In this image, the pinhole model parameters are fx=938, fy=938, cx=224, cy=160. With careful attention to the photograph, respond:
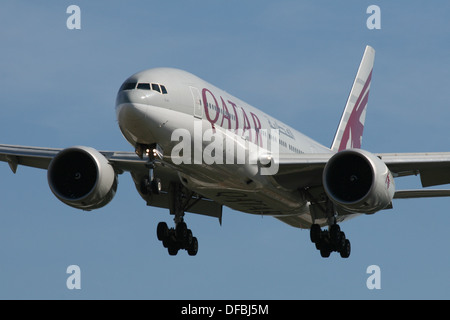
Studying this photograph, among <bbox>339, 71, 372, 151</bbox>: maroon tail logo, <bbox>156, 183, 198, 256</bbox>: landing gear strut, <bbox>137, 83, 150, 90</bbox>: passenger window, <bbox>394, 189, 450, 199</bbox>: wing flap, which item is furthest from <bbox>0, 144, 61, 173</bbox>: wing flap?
<bbox>339, 71, 372, 151</bbox>: maroon tail logo

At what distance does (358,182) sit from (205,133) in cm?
578

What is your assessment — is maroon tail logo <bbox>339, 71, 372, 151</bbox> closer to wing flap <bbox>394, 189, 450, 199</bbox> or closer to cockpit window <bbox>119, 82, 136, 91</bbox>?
wing flap <bbox>394, 189, 450, 199</bbox>

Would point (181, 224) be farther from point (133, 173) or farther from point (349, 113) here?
point (349, 113)

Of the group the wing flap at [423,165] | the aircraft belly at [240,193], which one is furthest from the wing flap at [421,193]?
the aircraft belly at [240,193]

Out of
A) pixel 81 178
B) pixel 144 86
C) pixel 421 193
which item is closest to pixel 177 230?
pixel 81 178

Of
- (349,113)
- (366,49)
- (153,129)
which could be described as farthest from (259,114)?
(366,49)

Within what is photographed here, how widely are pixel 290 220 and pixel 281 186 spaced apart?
445 centimetres

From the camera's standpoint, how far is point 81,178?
32812 millimetres

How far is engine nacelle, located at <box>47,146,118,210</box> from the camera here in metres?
32.3

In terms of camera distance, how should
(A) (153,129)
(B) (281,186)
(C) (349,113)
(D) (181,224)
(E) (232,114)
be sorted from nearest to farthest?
(A) (153,129)
(E) (232,114)
(B) (281,186)
(D) (181,224)
(C) (349,113)

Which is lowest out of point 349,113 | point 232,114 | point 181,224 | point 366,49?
point 181,224

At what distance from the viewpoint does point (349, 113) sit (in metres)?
49.5

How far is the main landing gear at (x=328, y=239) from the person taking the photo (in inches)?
1405

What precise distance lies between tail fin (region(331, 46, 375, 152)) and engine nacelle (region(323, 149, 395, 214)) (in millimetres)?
14401
